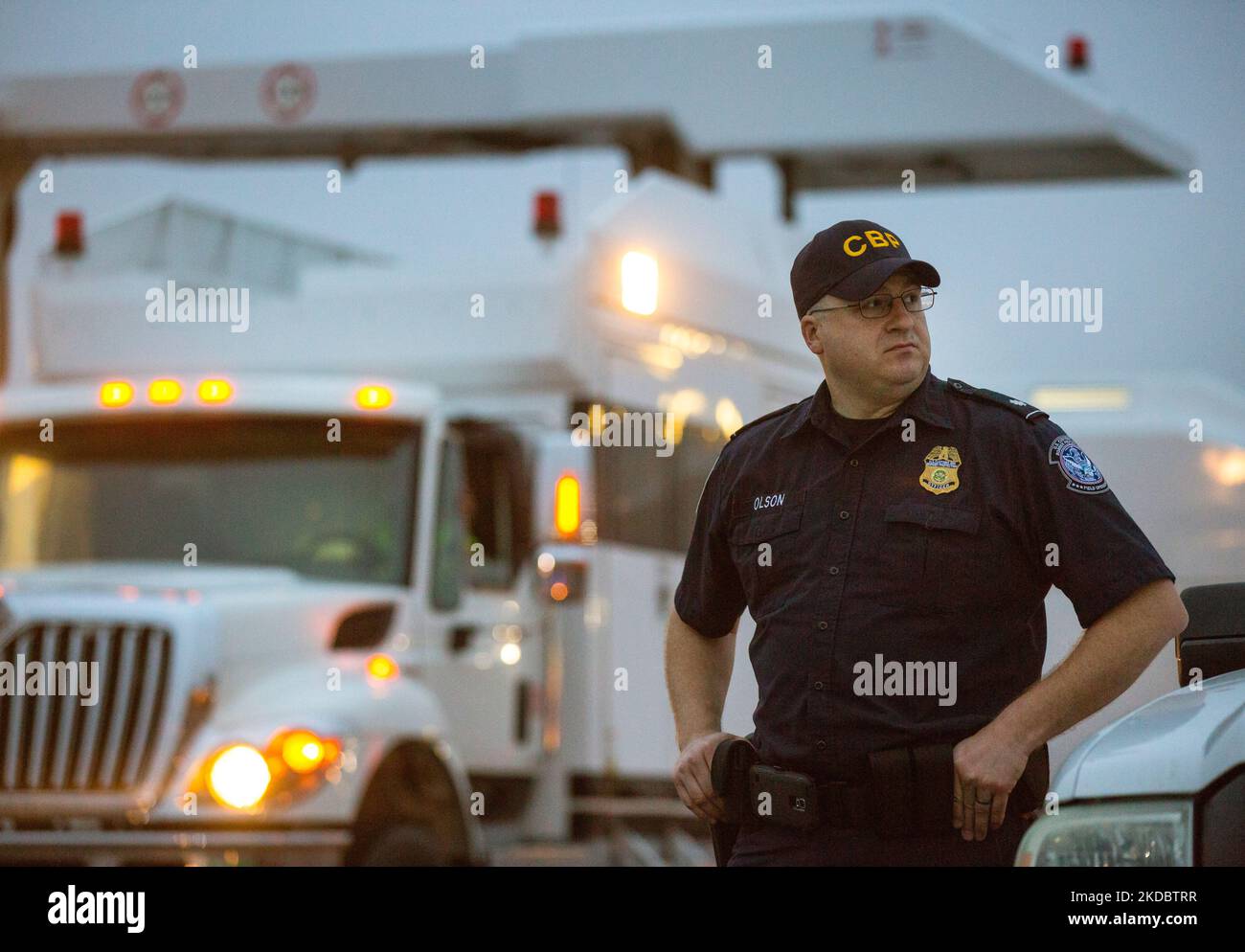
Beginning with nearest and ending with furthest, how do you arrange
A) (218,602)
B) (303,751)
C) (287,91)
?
(303,751), (218,602), (287,91)

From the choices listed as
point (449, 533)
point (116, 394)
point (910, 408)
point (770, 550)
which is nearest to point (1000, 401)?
point (910, 408)

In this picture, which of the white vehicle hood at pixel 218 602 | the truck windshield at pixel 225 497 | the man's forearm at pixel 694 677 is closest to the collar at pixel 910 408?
the man's forearm at pixel 694 677

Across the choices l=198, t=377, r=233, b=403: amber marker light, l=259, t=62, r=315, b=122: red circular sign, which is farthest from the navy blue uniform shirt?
l=259, t=62, r=315, b=122: red circular sign

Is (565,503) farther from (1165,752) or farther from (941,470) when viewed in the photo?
(1165,752)

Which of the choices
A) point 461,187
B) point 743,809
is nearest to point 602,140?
point 461,187

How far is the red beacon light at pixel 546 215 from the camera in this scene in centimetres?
629

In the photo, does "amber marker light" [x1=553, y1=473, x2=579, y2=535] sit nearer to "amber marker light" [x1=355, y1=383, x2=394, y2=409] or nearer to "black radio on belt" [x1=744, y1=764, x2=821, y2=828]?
"amber marker light" [x1=355, y1=383, x2=394, y2=409]

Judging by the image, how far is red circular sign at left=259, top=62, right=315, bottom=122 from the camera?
6.88 meters

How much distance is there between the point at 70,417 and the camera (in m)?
6.04

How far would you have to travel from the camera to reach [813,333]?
296cm

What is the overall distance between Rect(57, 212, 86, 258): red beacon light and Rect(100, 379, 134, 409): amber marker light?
97 centimetres

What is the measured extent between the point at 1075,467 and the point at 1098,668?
0.33 m

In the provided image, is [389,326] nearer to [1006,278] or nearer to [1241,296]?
[1006,278]
